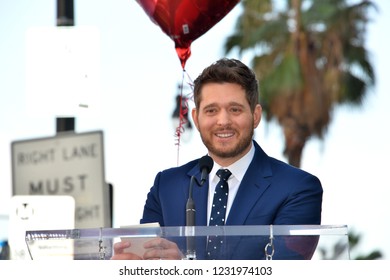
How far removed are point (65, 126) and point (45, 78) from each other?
150 centimetres

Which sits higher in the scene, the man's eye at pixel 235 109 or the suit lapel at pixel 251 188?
the man's eye at pixel 235 109

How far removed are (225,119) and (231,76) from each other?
0.19 metres

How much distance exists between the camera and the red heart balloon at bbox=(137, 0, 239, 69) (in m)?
7.25

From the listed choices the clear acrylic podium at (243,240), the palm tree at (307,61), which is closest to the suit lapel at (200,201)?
the clear acrylic podium at (243,240)

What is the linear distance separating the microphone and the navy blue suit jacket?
0.52 feet

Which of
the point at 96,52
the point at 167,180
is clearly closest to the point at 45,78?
the point at 96,52

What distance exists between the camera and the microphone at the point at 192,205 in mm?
5238

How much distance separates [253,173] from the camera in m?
5.82

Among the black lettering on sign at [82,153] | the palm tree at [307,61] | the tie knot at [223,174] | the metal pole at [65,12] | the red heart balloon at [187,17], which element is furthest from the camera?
the palm tree at [307,61]

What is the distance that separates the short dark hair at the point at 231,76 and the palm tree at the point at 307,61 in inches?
990

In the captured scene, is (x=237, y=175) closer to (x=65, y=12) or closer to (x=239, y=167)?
(x=239, y=167)

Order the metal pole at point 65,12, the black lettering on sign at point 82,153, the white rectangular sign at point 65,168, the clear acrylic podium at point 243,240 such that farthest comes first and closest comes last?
the metal pole at point 65,12 < the black lettering on sign at point 82,153 < the white rectangular sign at point 65,168 < the clear acrylic podium at point 243,240

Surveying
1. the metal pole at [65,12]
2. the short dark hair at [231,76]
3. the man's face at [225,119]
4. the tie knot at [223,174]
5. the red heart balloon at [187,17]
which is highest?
the metal pole at [65,12]

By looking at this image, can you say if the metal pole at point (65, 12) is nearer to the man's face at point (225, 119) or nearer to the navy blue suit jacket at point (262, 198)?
the navy blue suit jacket at point (262, 198)
